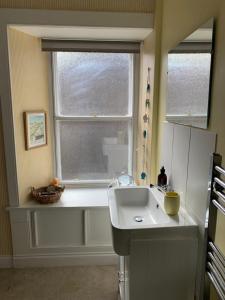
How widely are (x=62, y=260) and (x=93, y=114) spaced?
1530 millimetres

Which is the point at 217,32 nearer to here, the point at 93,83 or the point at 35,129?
the point at 93,83

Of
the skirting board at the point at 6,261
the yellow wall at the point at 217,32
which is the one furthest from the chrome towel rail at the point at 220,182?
the skirting board at the point at 6,261

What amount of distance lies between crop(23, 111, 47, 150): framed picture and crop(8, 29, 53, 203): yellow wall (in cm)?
5

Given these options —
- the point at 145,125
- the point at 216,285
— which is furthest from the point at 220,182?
the point at 145,125

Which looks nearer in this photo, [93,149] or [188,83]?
[188,83]

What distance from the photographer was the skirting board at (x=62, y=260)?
239 centimetres

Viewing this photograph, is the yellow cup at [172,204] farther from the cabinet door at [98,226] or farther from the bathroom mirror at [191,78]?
the cabinet door at [98,226]

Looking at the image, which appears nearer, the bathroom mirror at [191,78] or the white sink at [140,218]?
the bathroom mirror at [191,78]

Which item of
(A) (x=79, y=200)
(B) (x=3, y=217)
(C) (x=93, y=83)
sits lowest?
(B) (x=3, y=217)

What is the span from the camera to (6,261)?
239 cm

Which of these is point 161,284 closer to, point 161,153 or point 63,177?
point 161,153

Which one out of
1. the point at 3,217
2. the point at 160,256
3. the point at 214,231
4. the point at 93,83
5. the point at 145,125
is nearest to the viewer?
the point at 214,231

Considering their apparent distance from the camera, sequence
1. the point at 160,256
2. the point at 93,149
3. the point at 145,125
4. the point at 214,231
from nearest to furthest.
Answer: the point at 214,231 → the point at 160,256 → the point at 145,125 → the point at 93,149

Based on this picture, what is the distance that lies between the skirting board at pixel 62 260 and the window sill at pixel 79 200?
0.51 meters
